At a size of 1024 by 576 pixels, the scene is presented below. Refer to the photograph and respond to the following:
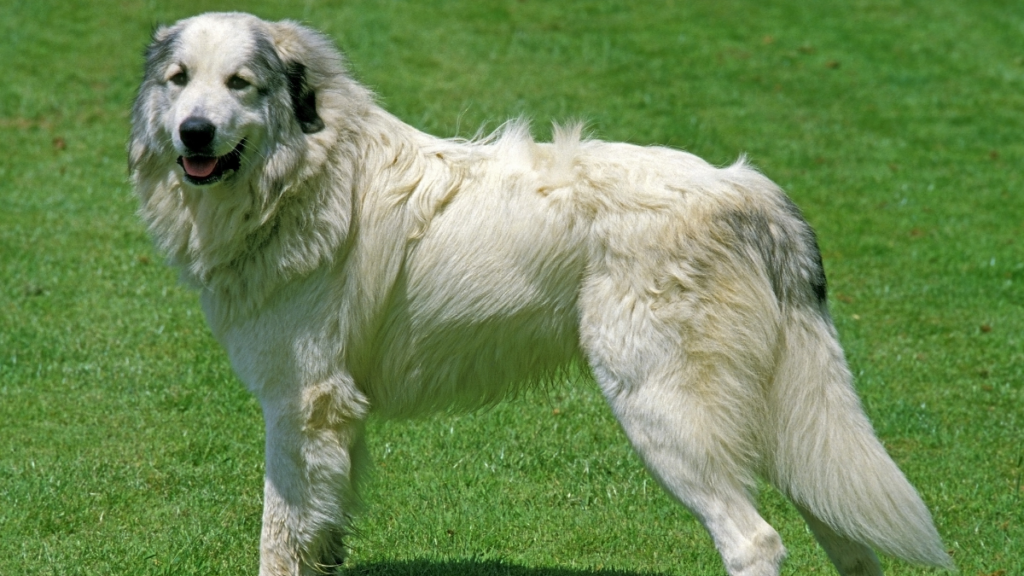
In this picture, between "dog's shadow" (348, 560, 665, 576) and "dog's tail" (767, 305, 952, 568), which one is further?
"dog's shadow" (348, 560, 665, 576)

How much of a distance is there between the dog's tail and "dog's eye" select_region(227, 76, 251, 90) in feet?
7.30

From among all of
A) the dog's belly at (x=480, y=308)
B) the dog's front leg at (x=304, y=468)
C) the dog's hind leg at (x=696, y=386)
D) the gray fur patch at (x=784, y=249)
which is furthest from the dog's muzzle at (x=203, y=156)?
the gray fur patch at (x=784, y=249)

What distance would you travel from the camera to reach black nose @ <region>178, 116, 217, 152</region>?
3902 mm

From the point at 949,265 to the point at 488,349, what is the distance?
20.9ft

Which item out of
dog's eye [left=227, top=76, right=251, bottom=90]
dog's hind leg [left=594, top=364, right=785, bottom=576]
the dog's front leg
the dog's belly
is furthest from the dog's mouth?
dog's hind leg [left=594, top=364, right=785, bottom=576]

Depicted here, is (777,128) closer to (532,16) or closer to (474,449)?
(532,16)

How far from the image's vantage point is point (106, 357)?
7059 millimetres

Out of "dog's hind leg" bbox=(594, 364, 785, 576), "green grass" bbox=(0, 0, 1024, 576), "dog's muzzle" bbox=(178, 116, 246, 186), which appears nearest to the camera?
"dog's hind leg" bbox=(594, 364, 785, 576)

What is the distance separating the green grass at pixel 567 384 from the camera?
5.19 meters

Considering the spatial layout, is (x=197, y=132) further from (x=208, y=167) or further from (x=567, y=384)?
(x=567, y=384)

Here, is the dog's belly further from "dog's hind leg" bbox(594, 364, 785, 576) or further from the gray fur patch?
the gray fur patch

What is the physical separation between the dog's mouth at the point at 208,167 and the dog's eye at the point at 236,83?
7.7 inches

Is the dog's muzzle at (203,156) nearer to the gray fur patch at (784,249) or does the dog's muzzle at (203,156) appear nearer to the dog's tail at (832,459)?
the gray fur patch at (784,249)

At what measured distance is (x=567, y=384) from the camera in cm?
688
